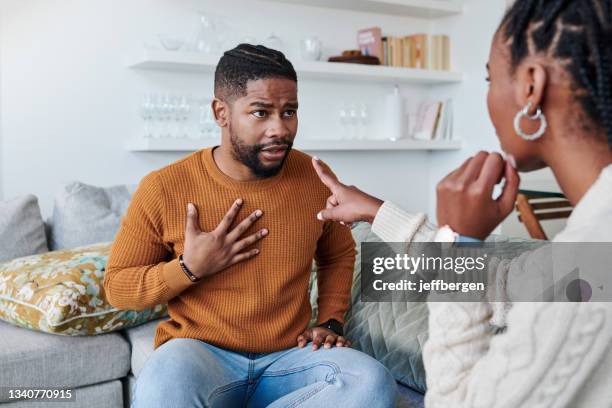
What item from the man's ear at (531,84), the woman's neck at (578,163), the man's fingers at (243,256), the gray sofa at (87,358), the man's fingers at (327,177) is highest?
the man's ear at (531,84)

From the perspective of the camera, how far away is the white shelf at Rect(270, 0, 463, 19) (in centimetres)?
377

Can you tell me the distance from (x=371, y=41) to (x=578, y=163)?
322 cm

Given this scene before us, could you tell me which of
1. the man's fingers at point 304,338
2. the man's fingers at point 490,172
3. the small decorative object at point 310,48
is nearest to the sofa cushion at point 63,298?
the man's fingers at point 304,338

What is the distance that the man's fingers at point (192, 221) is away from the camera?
1.48m

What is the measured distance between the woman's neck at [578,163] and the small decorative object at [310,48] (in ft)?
9.63

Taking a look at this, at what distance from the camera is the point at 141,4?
3314 mm

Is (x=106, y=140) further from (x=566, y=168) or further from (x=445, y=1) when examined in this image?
(x=566, y=168)

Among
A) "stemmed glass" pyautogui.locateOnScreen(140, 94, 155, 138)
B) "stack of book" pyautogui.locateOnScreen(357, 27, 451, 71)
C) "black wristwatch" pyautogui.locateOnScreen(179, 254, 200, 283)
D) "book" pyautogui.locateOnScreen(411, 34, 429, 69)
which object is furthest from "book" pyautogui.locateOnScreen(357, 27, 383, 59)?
"black wristwatch" pyautogui.locateOnScreen(179, 254, 200, 283)

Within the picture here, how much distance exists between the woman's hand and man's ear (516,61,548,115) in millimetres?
414

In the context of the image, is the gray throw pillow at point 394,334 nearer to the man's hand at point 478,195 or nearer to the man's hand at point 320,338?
the man's hand at point 320,338

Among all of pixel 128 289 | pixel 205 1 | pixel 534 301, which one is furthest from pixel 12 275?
pixel 205 1

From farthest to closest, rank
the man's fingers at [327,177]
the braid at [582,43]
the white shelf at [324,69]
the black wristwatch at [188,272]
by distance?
the white shelf at [324,69], the black wristwatch at [188,272], the man's fingers at [327,177], the braid at [582,43]

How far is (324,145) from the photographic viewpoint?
365 cm

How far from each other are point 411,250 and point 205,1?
2.72 m
